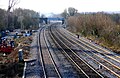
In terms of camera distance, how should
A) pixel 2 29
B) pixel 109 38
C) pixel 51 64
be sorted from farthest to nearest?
pixel 2 29
pixel 109 38
pixel 51 64

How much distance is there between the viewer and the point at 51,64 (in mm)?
20906

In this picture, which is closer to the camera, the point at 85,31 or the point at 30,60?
the point at 30,60

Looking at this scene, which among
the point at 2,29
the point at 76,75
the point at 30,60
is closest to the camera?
the point at 76,75

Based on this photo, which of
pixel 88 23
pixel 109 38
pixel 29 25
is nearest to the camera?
A: pixel 109 38

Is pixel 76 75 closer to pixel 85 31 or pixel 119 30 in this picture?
pixel 119 30

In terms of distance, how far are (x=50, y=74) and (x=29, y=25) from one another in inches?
2521

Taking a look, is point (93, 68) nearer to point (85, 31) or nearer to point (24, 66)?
point (24, 66)

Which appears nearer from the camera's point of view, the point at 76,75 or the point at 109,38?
the point at 76,75

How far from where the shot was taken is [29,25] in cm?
8038

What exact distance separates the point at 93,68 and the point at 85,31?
30.4 meters

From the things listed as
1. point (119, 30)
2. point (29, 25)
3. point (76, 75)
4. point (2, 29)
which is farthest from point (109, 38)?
point (29, 25)

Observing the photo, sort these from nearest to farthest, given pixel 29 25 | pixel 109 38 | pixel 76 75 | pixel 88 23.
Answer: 1. pixel 76 75
2. pixel 109 38
3. pixel 88 23
4. pixel 29 25

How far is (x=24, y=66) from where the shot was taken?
1994 centimetres

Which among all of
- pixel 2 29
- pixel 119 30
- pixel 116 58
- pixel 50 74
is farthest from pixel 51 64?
pixel 2 29
